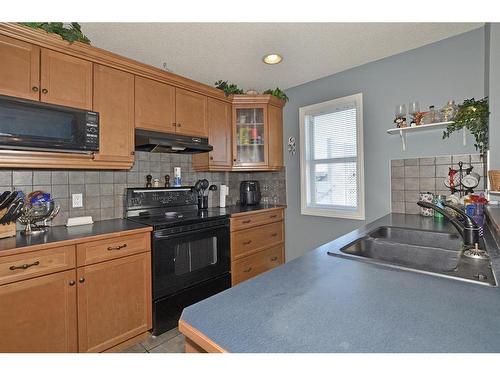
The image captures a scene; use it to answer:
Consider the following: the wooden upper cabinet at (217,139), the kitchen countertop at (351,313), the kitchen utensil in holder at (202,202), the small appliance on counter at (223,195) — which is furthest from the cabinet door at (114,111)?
the kitchen countertop at (351,313)

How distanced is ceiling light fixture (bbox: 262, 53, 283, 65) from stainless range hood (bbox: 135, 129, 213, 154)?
944mm

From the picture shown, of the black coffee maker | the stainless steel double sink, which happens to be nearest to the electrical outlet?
the black coffee maker

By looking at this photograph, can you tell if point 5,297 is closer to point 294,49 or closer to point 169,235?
point 169,235

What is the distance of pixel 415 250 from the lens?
53.6 inches

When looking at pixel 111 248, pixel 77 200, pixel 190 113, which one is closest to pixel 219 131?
pixel 190 113

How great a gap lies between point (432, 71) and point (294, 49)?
1.16 metres

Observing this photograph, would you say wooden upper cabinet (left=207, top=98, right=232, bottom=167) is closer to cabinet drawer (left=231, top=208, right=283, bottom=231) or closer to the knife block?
cabinet drawer (left=231, top=208, right=283, bottom=231)

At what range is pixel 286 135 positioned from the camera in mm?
3084

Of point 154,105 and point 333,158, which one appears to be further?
point 333,158

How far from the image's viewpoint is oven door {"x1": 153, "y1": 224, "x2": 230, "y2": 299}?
189 centimetres

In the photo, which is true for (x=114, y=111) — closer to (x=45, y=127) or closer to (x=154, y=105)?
(x=154, y=105)

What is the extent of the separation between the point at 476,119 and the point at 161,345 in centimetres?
269

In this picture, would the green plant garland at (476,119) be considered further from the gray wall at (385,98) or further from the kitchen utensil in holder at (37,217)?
the kitchen utensil in holder at (37,217)

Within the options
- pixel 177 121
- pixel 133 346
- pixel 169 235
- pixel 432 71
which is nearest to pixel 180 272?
pixel 169 235
